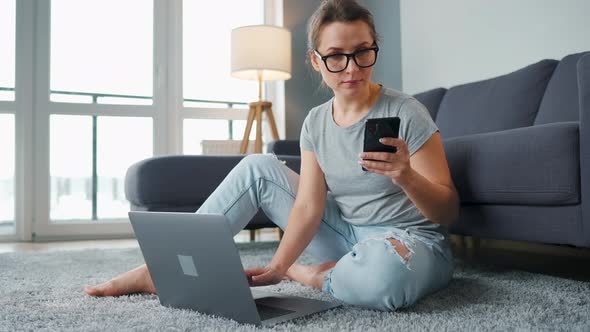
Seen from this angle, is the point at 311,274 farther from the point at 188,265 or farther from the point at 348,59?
the point at 348,59

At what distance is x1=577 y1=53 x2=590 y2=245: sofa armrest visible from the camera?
133cm

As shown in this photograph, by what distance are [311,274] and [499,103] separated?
127 centimetres

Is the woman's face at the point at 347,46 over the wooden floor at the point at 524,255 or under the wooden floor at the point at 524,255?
over

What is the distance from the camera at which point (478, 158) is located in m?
1.62

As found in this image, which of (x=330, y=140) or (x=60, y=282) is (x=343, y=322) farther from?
(x=60, y=282)

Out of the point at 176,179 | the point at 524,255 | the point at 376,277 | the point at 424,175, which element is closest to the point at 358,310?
the point at 376,277

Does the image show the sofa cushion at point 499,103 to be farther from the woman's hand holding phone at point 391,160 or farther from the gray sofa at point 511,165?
the woman's hand holding phone at point 391,160

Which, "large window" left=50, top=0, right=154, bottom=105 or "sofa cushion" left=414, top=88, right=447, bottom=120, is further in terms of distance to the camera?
"large window" left=50, top=0, right=154, bottom=105

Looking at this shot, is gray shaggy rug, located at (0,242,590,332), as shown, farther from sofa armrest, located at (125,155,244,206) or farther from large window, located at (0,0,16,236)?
large window, located at (0,0,16,236)

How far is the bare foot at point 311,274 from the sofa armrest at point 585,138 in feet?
2.07

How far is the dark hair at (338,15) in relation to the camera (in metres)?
1.21

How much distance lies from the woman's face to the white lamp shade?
2276mm

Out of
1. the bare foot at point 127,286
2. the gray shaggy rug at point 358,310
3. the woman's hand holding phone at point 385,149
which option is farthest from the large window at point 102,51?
the woman's hand holding phone at point 385,149

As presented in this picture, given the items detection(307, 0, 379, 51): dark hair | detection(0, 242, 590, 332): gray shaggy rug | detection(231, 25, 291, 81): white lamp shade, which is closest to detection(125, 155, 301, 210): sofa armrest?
detection(0, 242, 590, 332): gray shaggy rug
